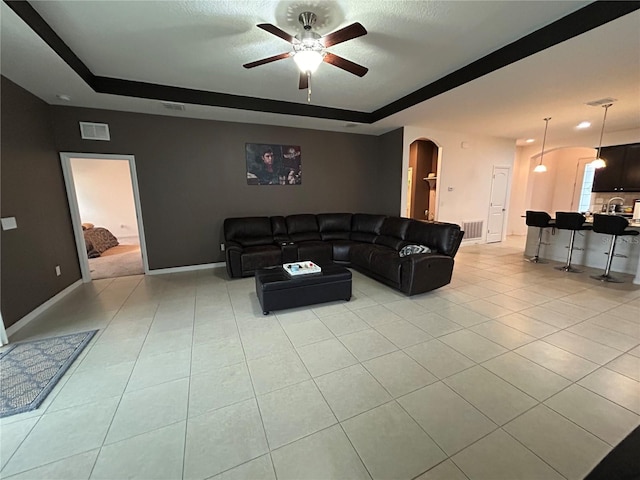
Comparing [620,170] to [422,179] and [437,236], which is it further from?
[437,236]

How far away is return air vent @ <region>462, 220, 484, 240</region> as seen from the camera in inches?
268

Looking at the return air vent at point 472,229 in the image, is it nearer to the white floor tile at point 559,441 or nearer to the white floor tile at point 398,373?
the white floor tile at point 398,373

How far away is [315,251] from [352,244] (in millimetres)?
751

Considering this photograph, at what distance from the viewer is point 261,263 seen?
4465 millimetres

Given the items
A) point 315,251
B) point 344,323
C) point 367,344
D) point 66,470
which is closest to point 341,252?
point 315,251

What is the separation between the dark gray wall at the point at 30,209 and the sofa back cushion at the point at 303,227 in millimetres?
3541

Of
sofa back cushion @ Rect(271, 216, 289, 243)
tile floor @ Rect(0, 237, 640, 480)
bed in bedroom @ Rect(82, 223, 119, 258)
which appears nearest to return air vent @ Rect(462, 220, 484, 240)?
tile floor @ Rect(0, 237, 640, 480)

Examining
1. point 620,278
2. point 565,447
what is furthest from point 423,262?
point 620,278

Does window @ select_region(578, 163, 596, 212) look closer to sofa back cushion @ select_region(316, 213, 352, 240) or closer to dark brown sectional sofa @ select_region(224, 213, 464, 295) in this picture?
dark brown sectional sofa @ select_region(224, 213, 464, 295)

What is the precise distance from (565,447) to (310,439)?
1456mm

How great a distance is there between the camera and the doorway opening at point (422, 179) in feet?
24.0

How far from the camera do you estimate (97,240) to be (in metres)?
6.31

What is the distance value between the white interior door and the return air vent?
35cm

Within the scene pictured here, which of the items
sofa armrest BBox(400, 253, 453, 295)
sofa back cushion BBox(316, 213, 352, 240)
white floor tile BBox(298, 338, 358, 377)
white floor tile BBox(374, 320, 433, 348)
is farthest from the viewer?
sofa back cushion BBox(316, 213, 352, 240)
